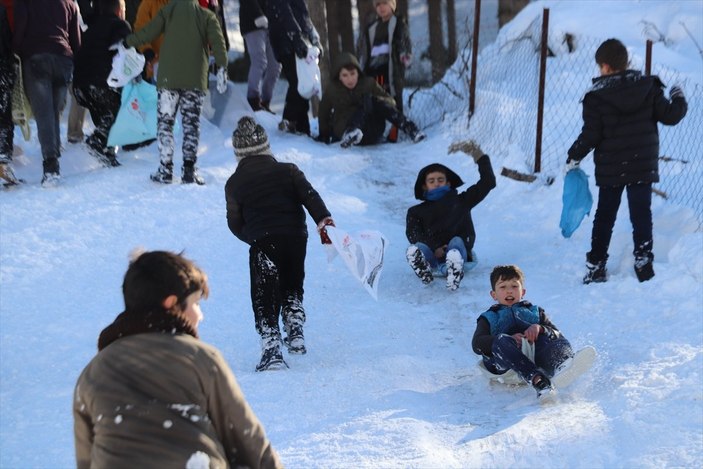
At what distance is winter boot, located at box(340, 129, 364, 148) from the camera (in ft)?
35.9

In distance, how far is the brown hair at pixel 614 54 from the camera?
693cm

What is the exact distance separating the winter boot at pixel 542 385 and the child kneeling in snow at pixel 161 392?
8.74 feet

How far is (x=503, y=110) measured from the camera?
10789 millimetres

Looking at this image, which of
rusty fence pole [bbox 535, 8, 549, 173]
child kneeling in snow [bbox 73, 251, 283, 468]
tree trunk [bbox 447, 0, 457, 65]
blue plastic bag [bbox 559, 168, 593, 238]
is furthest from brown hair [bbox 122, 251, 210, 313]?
tree trunk [bbox 447, 0, 457, 65]

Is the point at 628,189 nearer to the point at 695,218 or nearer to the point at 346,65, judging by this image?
the point at 695,218

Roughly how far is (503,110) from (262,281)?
5.36 m

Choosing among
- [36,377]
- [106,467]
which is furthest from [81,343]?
[106,467]

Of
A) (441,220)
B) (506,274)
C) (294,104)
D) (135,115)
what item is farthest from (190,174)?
(506,274)

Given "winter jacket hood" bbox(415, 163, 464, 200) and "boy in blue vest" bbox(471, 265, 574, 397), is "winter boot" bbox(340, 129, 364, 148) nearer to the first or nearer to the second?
"winter jacket hood" bbox(415, 163, 464, 200)

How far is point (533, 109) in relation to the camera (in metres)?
10.4

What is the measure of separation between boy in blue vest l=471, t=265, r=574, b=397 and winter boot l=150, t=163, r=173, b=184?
4.24 metres

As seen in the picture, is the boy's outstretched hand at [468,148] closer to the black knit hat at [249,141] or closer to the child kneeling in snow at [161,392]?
the black knit hat at [249,141]

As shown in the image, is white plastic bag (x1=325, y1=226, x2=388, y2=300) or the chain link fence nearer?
white plastic bag (x1=325, y1=226, x2=388, y2=300)

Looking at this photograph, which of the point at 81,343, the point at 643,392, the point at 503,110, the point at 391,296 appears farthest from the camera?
the point at 503,110
